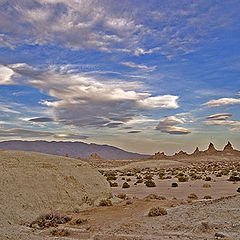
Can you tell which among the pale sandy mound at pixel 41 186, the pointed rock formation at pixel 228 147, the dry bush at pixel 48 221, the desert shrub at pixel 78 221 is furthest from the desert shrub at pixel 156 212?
the pointed rock formation at pixel 228 147

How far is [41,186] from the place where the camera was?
1288 centimetres

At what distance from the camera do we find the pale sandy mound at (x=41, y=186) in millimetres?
11310

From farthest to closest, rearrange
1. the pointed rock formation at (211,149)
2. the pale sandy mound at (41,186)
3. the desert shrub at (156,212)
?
the pointed rock formation at (211,149) < the desert shrub at (156,212) < the pale sandy mound at (41,186)

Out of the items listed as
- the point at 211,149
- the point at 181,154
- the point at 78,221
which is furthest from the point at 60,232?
the point at 211,149

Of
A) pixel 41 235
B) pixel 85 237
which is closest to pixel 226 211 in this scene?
pixel 85 237

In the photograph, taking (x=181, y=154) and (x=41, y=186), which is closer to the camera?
(x=41, y=186)

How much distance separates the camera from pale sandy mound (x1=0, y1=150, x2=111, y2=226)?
37.1 feet

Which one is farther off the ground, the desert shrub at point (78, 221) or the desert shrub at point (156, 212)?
the desert shrub at point (156, 212)

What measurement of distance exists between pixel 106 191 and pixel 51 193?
13.3 ft

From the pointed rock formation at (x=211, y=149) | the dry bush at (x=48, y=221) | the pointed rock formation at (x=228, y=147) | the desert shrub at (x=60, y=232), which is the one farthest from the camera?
the pointed rock formation at (x=228, y=147)

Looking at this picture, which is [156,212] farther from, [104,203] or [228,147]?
[228,147]

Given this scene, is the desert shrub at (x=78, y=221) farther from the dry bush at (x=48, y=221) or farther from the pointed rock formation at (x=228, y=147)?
the pointed rock formation at (x=228, y=147)

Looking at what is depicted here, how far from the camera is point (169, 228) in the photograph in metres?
9.86

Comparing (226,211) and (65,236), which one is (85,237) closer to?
(65,236)
